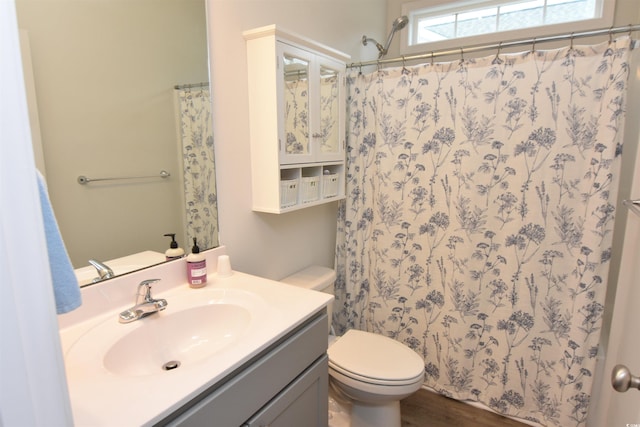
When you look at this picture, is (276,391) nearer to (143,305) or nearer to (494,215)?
(143,305)

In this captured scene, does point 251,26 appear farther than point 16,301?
Yes

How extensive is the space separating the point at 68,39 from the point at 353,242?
1.61 m

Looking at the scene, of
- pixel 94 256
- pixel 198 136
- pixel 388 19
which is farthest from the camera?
pixel 388 19

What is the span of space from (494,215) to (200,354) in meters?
1.45

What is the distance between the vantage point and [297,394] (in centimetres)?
116

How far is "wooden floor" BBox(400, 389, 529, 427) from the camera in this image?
185 cm

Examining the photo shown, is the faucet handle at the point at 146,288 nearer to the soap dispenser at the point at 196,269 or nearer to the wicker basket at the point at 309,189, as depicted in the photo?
the soap dispenser at the point at 196,269

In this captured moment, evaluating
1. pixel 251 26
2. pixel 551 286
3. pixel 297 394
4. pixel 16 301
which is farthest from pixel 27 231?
→ pixel 551 286

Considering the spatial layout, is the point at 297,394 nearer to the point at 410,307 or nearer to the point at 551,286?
the point at 410,307

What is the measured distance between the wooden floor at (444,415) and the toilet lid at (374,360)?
1.51 feet

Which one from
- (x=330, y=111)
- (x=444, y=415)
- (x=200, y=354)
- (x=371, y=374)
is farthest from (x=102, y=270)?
(x=444, y=415)

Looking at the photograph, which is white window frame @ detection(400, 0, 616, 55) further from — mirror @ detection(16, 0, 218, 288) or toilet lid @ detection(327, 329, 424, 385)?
toilet lid @ detection(327, 329, 424, 385)

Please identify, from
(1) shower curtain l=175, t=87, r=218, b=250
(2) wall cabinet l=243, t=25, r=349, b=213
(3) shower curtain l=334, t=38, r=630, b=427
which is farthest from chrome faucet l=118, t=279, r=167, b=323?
(3) shower curtain l=334, t=38, r=630, b=427

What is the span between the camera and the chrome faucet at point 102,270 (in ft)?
3.64
